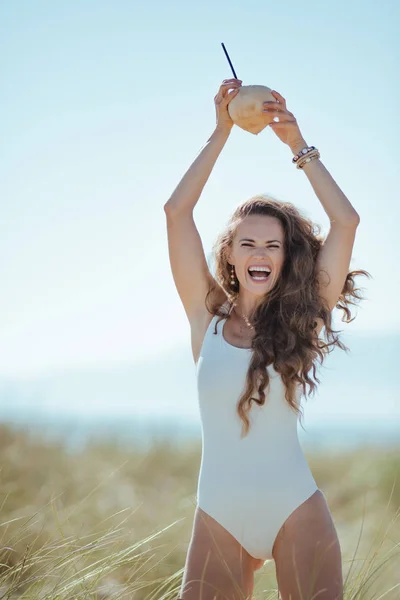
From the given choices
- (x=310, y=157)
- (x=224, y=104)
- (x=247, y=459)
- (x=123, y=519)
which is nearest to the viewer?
(x=247, y=459)

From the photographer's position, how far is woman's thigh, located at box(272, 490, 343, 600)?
2766 mm

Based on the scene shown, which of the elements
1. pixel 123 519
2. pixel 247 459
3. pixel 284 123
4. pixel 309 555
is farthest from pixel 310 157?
pixel 123 519

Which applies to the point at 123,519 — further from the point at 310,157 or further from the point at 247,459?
the point at 310,157

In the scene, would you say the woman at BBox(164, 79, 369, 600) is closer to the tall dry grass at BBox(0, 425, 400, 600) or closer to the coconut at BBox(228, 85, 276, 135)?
the coconut at BBox(228, 85, 276, 135)

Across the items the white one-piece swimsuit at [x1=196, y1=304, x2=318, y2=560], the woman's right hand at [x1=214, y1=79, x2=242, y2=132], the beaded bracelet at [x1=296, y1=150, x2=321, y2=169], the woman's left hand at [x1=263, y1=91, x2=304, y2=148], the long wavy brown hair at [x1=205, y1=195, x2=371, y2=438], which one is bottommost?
the white one-piece swimsuit at [x1=196, y1=304, x2=318, y2=560]

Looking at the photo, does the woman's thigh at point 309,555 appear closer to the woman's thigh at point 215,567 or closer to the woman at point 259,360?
the woman at point 259,360

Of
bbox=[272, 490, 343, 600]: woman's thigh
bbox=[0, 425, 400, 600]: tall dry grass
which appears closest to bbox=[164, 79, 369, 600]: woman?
bbox=[272, 490, 343, 600]: woman's thigh

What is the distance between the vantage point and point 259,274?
331 cm

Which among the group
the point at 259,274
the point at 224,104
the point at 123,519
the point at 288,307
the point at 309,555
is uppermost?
the point at 224,104

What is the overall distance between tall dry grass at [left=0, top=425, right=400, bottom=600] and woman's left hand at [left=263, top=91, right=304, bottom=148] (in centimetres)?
168

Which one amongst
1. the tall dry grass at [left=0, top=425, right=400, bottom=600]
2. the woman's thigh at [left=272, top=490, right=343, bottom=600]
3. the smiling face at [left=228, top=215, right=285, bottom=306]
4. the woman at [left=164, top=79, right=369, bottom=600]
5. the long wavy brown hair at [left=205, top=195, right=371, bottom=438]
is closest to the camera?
the woman's thigh at [left=272, top=490, right=343, bottom=600]

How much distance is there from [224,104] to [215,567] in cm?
206

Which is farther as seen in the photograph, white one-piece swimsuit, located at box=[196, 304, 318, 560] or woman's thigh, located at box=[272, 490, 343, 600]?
white one-piece swimsuit, located at box=[196, 304, 318, 560]

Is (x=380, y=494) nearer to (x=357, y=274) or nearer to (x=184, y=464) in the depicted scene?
(x=184, y=464)
